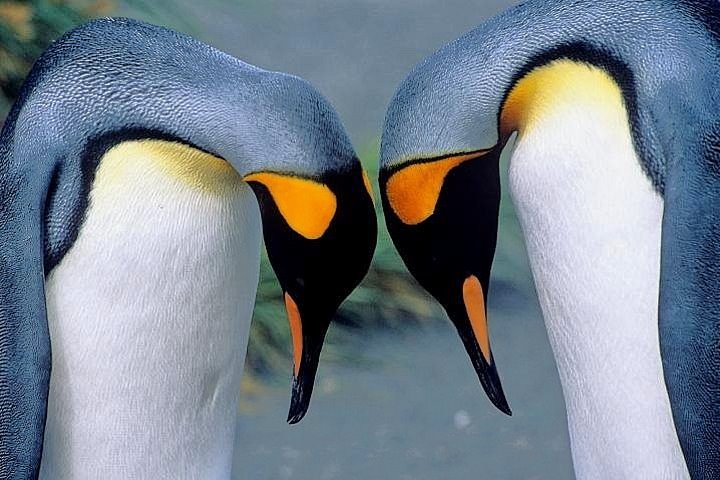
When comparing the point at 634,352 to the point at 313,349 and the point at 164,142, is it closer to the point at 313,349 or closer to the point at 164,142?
the point at 313,349

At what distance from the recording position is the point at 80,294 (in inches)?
59.6

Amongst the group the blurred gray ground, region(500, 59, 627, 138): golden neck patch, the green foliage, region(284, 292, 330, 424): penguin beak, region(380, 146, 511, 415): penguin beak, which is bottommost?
the blurred gray ground

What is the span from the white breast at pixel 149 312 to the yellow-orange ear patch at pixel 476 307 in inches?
10.9

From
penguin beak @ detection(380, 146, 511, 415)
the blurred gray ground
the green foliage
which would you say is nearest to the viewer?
penguin beak @ detection(380, 146, 511, 415)

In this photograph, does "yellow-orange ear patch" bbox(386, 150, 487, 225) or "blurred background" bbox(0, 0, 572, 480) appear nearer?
"yellow-orange ear patch" bbox(386, 150, 487, 225)

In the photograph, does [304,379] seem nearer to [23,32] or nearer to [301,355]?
[301,355]

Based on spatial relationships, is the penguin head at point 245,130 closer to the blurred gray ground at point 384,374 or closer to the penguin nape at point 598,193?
the penguin nape at point 598,193

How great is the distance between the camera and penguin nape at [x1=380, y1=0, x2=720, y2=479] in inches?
54.4

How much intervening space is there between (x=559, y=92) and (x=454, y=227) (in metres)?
0.20

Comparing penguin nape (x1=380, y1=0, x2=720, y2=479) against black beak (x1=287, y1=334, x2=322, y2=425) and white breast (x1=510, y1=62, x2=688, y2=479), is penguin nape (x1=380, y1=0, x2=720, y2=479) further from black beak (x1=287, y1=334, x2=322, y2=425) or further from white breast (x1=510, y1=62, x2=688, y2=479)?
black beak (x1=287, y1=334, x2=322, y2=425)

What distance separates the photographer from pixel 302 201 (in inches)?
56.2

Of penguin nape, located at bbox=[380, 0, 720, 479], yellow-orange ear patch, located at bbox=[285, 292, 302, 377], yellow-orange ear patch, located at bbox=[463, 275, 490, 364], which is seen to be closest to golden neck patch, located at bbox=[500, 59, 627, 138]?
penguin nape, located at bbox=[380, 0, 720, 479]

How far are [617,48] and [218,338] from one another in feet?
1.94

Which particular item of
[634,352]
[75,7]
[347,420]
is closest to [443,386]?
[347,420]
